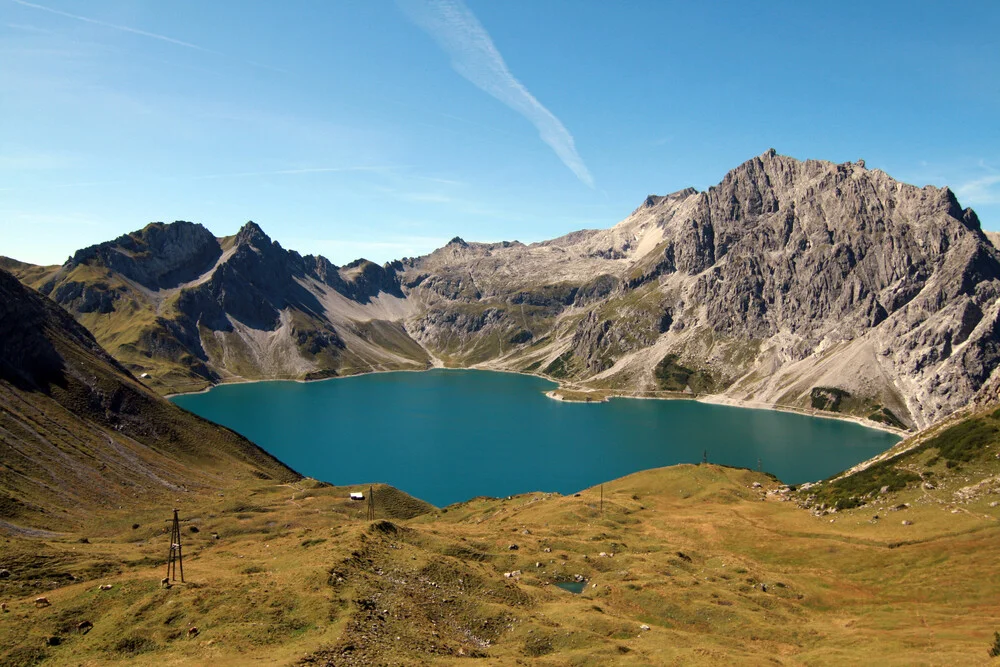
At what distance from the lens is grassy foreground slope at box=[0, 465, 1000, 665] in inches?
1756

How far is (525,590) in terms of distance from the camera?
6438 cm

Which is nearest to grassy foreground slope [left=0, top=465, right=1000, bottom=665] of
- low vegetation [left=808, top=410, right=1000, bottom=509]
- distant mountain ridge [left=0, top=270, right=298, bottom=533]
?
low vegetation [left=808, top=410, right=1000, bottom=509]

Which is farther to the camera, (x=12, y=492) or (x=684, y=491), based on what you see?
(x=684, y=491)

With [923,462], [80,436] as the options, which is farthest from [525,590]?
[80,436]

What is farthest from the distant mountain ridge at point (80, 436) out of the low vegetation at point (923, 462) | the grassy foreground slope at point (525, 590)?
the low vegetation at point (923, 462)

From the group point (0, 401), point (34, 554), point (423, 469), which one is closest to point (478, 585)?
point (34, 554)

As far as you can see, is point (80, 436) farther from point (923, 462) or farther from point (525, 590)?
point (923, 462)

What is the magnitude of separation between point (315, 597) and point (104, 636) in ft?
48.3

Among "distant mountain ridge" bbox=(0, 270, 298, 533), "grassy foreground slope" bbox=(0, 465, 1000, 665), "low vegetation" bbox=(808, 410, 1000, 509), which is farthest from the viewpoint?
"low vegetation" bbox=(808, 410, 1000, 509)

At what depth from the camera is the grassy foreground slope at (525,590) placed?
4459cm

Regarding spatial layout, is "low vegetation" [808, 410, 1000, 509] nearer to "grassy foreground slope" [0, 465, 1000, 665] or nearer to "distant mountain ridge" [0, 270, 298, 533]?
"grassy foreground slope" [0, 465, 1000, 665]

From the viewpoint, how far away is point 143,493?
360 feet

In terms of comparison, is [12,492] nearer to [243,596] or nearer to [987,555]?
[243,596]

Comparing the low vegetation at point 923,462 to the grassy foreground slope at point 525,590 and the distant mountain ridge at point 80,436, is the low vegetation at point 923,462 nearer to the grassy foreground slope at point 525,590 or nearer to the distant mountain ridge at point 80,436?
the grassy foreground slope at point 525,590
